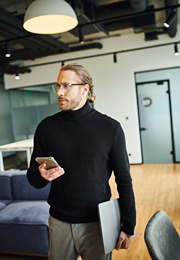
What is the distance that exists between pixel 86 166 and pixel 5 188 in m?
2.31

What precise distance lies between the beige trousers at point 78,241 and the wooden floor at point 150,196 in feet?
4.63

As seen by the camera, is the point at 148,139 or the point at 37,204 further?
the point at 148,139

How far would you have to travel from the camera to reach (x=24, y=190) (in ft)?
10.1

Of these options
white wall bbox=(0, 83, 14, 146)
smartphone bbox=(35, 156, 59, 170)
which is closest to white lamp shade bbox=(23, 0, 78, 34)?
smartphone bbox=(35, 156, 59, 170)

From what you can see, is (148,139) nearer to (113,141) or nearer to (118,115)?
(118,115)

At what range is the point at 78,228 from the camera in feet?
4.07

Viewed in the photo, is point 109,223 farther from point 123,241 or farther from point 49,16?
point 49,16

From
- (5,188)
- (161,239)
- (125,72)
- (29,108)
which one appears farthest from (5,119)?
(161,239)

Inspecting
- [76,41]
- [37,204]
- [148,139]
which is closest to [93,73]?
[76,41]

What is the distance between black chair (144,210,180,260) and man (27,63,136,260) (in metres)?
0.12

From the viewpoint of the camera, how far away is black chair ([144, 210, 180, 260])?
1.06m

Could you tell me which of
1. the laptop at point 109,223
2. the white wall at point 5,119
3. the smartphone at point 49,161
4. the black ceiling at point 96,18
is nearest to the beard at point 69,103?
the smartphone at point 49,161

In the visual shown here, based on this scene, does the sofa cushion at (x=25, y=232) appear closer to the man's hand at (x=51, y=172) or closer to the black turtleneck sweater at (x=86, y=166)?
the black turtleneck sweater at (x=86, y=166)

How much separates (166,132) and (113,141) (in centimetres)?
539
